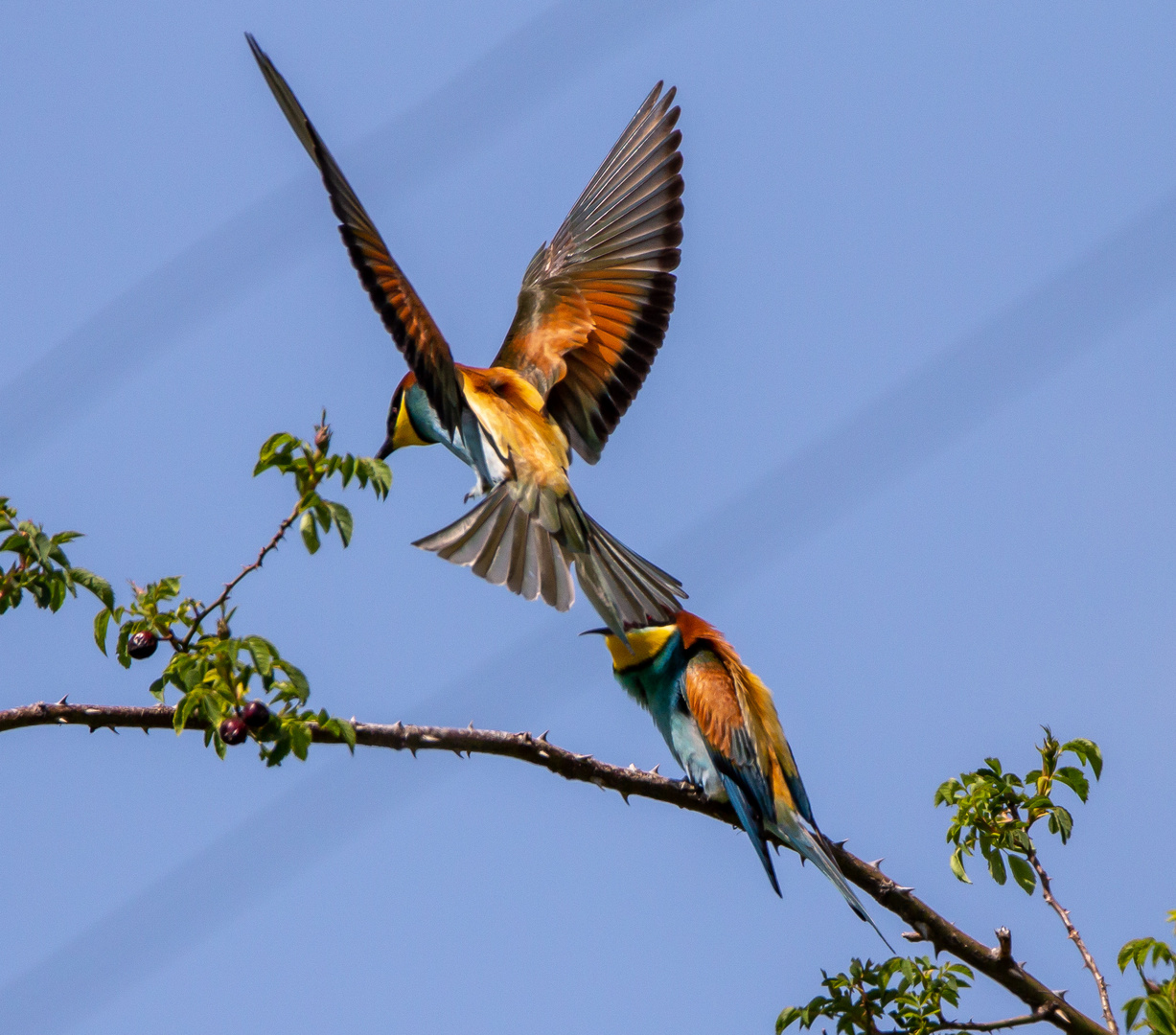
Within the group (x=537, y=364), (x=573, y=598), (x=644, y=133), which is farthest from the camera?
(x=644, y=133)

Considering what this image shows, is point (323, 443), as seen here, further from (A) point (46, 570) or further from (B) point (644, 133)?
(B) point (644, 133)

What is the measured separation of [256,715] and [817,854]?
68.5 inches

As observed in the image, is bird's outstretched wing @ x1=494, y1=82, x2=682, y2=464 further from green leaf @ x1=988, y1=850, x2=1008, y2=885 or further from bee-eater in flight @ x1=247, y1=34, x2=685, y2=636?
green leaf @ x1=988, y1=850, x2=1008, y2=885

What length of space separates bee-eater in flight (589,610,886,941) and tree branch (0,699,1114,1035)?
0.49 metres

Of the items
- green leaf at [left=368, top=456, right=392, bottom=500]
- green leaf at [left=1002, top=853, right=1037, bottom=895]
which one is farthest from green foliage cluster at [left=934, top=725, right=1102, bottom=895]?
green leaf at [left=368, top=456, right=392, bottom=500]

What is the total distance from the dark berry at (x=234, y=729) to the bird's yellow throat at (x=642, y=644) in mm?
2077

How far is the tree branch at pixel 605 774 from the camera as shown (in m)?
2.79

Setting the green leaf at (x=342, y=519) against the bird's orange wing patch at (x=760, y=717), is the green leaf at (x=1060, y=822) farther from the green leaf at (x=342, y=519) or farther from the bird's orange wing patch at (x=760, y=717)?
the green leaf at (x=342, y=519)

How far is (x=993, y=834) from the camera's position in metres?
3.10

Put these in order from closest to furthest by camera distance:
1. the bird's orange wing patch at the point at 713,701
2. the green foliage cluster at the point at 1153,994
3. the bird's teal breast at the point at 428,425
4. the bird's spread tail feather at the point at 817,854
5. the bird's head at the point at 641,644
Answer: the green foliage cluster at the point at 1153,994 → the bird's spread tail feather at the point at 817,854 → the bird's orange wing patch at the point at 713,701 → the bird's teal breast at the point at 428,425 → the bird's head at the point at 641,644

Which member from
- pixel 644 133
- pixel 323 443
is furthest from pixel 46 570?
pixel 644 133

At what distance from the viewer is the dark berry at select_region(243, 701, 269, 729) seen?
8.50 feet

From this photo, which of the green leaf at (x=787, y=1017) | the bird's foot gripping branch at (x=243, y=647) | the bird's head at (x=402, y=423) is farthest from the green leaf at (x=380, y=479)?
the bird's head at (x=402, y=423)

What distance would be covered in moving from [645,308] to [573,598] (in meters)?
1.70
